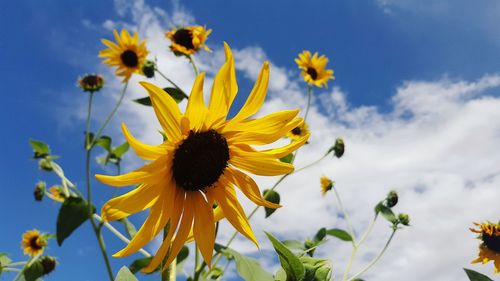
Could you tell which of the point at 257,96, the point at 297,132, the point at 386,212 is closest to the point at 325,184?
the point at 297,132

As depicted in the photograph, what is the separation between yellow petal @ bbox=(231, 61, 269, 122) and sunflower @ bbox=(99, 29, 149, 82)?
341cm

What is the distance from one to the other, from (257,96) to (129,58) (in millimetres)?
3662

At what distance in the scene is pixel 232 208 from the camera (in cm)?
132

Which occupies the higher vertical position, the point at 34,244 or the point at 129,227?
the point at 34,244

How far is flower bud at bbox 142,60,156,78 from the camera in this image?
302 cm

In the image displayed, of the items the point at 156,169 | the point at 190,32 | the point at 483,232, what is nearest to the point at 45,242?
the point at 190,32

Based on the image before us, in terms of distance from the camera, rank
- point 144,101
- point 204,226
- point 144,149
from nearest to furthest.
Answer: point 144,149, point 204,226, point 144,101

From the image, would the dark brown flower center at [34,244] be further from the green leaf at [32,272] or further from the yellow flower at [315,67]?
the yellow flower at [315,67]

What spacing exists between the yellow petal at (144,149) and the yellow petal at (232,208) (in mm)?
222

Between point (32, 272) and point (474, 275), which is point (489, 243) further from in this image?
point (32, 272)

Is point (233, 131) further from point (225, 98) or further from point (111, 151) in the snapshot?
point (111, 151)

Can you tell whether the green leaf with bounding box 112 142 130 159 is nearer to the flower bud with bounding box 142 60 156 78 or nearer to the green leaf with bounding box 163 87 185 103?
the flower bud with bounding box 142 60 156 78

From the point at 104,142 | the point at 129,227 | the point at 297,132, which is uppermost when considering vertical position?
the point at 297,132

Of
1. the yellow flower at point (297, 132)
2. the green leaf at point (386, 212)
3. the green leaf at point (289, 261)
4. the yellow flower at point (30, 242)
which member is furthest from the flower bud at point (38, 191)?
the green leaf at point (289, 261)
